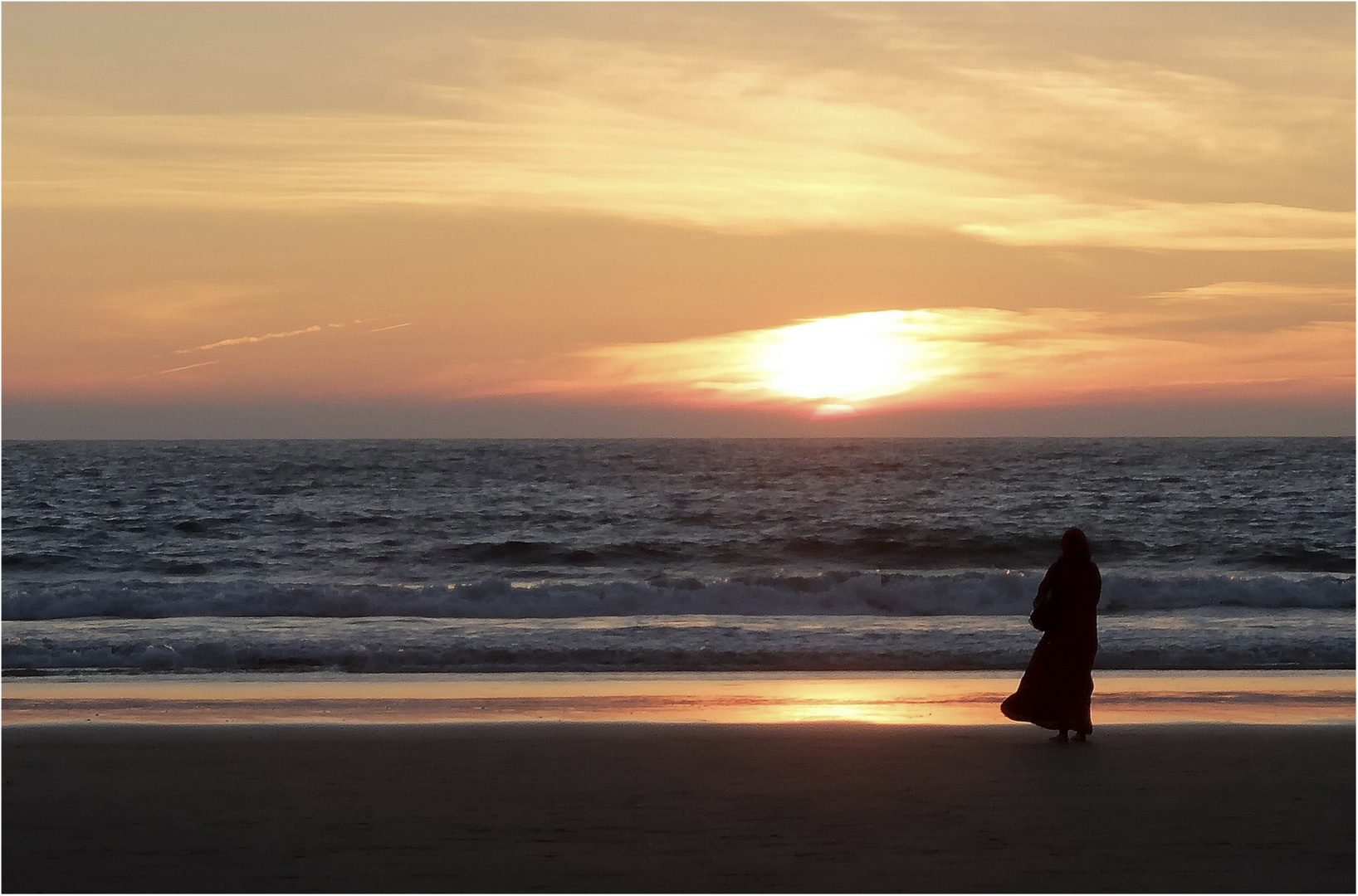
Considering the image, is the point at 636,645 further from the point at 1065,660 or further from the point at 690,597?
the point at 1065,660

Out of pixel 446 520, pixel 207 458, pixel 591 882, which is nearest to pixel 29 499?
pixel 446 520

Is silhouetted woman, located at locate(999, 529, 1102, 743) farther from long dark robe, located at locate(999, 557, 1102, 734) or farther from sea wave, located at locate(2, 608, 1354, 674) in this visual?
sea wave, located at locate(2, 608, 1354, 674)

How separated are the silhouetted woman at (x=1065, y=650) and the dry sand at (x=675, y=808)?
0.25 metres

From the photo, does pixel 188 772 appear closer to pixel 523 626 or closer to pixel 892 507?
pixel 523 626

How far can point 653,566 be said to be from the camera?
29.4m

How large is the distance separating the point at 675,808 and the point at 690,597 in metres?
13.8

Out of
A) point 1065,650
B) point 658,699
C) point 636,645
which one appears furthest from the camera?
point 636,645

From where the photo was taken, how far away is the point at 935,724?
32.6ft

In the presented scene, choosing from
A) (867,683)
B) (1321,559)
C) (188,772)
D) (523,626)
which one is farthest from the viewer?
(1321,559)

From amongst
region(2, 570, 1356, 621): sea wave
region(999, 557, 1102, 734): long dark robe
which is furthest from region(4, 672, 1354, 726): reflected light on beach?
region(2, 570, 1356, 621): sea wave

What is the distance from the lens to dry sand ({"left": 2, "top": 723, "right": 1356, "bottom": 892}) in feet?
19.7

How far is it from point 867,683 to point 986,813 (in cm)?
546

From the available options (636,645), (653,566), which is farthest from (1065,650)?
(653,566)

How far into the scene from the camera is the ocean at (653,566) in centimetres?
1490
